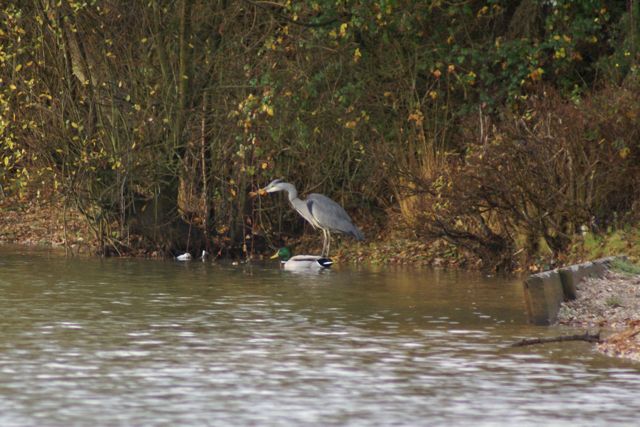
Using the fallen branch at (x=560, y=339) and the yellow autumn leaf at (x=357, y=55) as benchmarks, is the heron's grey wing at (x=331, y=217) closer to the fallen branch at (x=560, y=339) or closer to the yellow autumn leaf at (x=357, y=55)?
the yellow autumn leaf at (x=357, y=55)

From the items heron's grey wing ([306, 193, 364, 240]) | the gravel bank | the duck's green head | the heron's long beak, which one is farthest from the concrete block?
the heron's long beak

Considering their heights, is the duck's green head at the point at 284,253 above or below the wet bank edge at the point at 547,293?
above

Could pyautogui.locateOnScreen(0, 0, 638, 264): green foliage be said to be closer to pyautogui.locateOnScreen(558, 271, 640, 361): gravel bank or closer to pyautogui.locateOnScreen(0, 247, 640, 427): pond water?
pyautogui.locateOnScreen(0, 247, 640, 427): pond water

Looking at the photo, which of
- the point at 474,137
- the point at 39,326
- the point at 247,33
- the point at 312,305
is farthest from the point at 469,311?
the point at 247,33

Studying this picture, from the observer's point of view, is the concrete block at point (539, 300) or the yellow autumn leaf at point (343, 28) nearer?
the concrete block at point (539, 300)

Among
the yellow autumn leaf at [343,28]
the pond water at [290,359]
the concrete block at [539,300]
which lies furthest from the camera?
the yellow autumn leaf at [343,28]

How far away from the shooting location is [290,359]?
11633mm

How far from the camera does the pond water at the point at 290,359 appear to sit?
30.0ft

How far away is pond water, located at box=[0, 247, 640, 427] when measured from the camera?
913 cm

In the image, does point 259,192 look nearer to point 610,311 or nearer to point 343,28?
point 343,28

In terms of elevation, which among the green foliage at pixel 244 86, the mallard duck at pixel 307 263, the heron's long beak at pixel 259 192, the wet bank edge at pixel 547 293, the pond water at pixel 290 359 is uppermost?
the green foliage at pixel 244 86

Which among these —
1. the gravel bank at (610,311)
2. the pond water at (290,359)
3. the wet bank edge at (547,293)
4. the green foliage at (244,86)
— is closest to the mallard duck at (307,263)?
the green foliage at (244,86)

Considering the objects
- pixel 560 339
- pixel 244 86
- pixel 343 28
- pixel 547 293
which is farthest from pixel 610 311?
pixel 244 86

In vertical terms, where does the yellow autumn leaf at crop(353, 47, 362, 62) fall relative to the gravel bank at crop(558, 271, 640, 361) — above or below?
above
